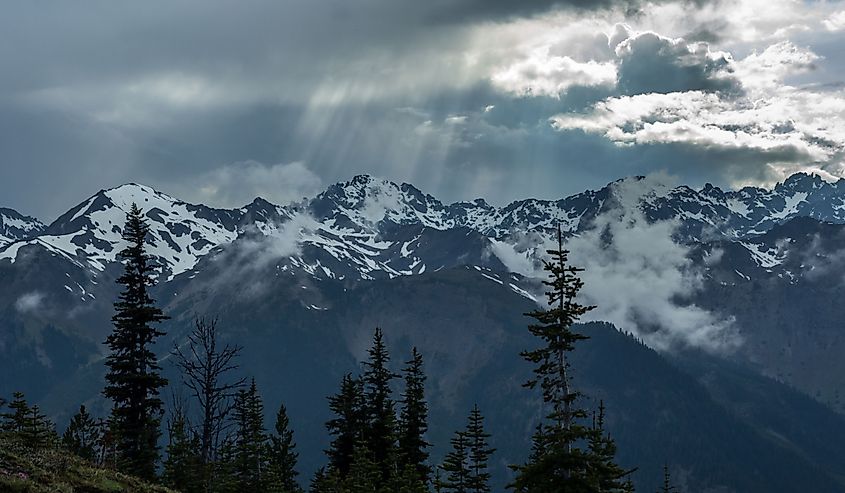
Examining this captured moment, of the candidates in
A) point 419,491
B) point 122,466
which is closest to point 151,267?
point 122,466

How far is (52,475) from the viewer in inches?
1144

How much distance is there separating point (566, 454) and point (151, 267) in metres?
30.1

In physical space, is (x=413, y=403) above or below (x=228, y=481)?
above

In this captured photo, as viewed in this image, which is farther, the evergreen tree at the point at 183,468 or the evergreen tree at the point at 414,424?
the evergreen tree at the point at 414,424

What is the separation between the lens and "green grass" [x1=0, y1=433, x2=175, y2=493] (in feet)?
88.6

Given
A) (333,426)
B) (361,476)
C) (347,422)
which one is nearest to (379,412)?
(347,422)

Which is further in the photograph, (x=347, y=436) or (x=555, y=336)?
(x=347, y=436)

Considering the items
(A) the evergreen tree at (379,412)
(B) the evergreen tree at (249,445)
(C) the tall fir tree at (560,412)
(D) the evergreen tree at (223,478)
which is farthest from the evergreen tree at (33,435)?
(A) the evergreen tree at (379,412)

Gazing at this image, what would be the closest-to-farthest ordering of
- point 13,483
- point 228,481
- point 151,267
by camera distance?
point 13,483 < point 151,267 < point 228,481

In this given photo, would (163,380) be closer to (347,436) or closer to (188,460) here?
(188,460)

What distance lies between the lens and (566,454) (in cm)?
3562

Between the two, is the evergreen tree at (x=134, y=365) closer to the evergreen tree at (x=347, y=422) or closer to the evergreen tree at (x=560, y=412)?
the evergreen tree at (x=347, y=422)

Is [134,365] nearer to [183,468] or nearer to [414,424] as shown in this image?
[183,468]

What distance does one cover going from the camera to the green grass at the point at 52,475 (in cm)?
2702
